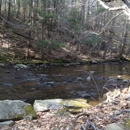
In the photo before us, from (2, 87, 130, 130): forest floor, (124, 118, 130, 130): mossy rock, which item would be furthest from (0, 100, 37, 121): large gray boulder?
(124, 118, 130, 130): mossy rock

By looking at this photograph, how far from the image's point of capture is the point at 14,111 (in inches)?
223

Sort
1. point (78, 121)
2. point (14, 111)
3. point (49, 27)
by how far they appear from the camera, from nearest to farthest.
Result: point (78, 121), point (14, 111), point (49, 27)

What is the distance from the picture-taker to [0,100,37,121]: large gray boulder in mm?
5465

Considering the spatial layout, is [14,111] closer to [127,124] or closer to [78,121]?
[78,121]

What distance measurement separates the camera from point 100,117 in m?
4.50

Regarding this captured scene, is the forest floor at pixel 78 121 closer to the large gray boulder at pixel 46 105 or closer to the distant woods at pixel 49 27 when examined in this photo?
the large gray boulder at pixel 46 105

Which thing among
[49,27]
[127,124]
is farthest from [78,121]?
[49,27]

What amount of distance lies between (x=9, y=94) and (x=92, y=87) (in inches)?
177

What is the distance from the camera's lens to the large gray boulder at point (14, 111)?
5.46m

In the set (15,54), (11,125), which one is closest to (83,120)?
(11,125)

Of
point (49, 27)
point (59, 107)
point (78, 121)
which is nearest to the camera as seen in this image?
point (78, 121)

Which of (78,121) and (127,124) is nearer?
(127,124)

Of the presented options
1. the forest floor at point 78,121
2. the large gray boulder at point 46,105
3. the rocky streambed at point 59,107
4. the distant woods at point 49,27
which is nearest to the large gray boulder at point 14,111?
the rocky streambed at point 59,107

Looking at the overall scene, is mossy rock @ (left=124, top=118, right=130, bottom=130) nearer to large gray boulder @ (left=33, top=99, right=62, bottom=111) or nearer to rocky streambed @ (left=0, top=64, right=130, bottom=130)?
rocky streambed @ (left=0, top=64, right=130, bottom=130)
